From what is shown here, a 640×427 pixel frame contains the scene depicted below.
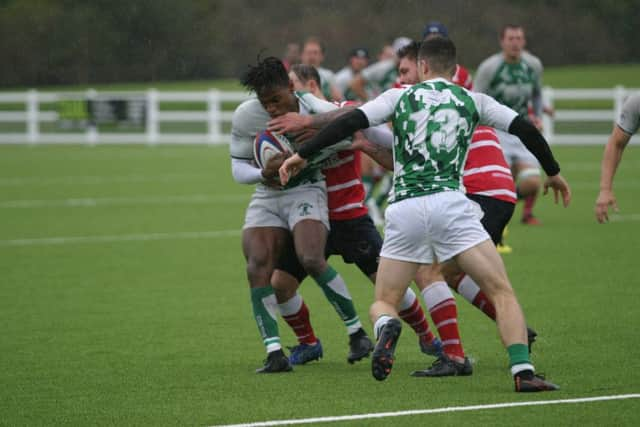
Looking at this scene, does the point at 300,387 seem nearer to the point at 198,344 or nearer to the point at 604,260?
→ the point at 198,344

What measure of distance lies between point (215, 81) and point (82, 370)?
6223cm

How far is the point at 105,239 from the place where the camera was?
52.3 ft

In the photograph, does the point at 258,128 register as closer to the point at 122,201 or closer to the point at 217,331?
the point at 217,331

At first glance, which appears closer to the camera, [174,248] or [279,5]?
[174,248]

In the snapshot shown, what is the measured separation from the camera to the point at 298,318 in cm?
852

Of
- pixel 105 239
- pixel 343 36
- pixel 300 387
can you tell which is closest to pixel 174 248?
pixel 105 239

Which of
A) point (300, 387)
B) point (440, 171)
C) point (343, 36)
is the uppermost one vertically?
point (343, 36)

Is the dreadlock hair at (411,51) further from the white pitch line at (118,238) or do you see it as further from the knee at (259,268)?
the white pitch line at (118,238)

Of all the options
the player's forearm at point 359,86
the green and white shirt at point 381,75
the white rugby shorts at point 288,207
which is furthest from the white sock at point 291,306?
the green and white shirt at point 381,75

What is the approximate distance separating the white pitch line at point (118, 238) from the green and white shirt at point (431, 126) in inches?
366

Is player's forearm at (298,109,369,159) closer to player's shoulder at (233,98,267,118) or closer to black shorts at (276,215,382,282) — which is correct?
player's shoulder at (233,98,267,118)

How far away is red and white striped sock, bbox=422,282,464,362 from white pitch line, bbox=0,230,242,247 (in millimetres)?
8477

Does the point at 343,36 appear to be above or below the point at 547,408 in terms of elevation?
above

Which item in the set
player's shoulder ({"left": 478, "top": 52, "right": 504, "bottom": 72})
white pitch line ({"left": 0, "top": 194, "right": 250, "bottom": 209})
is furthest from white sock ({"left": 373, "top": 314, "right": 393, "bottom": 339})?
white pitch line ({"left": 0, "top": 194, "right": 250, "bottom": 209})
